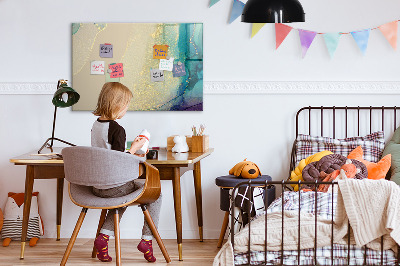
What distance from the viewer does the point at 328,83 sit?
4.34 meters

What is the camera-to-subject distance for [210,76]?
4398 millimetres

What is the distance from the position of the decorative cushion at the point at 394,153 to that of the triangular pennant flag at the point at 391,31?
62 centimetres

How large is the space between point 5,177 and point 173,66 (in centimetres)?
148

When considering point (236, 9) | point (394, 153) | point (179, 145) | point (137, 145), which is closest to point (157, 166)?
point (137, 145)

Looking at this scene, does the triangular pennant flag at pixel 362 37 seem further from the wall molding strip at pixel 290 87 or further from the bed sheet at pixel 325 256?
the bed sheet at pixel 325 256

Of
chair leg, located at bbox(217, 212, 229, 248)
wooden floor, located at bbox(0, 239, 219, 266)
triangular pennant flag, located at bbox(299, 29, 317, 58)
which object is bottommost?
wooden floor, located at bbox(0, 239, 219, 266)

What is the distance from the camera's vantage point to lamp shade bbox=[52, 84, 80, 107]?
4066 millimetres

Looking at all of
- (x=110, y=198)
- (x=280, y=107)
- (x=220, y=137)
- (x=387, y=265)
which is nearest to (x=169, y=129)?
(x=220, y=137)

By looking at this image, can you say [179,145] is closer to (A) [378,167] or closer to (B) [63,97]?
(B) [63,97]

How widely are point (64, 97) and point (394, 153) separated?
2253 mm

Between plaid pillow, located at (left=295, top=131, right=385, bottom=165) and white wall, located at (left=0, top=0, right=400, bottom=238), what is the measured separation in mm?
182

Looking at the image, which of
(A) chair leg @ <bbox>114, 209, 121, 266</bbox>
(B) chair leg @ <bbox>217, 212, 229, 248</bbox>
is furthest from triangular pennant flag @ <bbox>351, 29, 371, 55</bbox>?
(A) chair leg @ <bbox>114, 209, 121, 266</bbox>

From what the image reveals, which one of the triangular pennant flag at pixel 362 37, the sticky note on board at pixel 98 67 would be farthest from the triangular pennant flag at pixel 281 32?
the sticky note on board at pixel 98 67

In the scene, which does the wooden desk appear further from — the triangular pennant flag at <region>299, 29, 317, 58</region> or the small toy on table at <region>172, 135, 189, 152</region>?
the triangular pennant flag at <region>299, 29, 317, 58</region>
